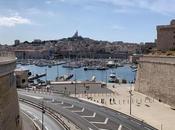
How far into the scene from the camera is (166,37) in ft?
265

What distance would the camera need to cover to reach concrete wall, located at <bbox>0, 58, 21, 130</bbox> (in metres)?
23.4

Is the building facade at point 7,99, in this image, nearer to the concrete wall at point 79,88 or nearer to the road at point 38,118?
the road at point 38,118

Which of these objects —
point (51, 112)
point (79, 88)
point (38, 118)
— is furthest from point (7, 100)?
point (79, 88)

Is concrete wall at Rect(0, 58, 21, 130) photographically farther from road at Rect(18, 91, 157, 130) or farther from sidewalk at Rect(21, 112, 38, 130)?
road at Rect(18, 91, 157, 130)

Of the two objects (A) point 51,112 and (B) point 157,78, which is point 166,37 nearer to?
(B) point 157,78

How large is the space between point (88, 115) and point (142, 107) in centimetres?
996

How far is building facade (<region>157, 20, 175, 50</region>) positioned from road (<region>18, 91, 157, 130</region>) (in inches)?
966

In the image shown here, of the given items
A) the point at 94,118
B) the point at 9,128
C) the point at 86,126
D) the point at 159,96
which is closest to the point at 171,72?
the point at 159,96

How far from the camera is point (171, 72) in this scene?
5947 cm

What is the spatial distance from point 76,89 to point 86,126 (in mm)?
29034

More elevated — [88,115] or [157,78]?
[157,78]

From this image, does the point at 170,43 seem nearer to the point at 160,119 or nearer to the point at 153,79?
the point at 153,79

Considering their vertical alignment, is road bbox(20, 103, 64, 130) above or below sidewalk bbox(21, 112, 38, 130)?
below

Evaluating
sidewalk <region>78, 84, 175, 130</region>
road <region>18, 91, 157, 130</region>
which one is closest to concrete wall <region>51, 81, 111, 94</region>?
sidewalk <region>78, 84, 175, 130</region>
